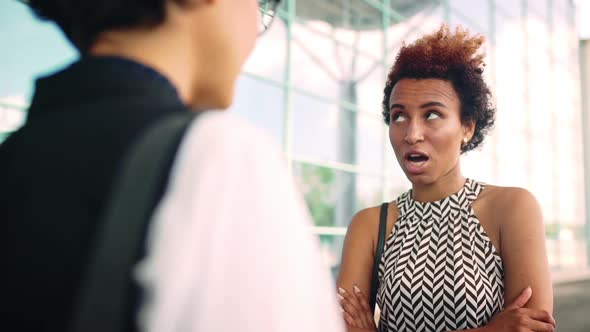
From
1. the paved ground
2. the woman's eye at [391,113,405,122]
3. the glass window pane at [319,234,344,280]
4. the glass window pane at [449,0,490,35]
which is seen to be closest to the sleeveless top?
the woman's eye at [391,113,405,122]

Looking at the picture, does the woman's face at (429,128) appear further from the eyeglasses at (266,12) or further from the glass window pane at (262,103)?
the glass window pane at (262,103)

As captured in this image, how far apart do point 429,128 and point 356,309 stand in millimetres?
683

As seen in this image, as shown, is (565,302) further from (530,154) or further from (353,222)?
(530,154)

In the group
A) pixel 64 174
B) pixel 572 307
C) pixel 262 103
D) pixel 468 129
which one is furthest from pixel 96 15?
pixel 572 307

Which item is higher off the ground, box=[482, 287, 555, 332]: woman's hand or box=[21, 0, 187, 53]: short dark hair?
box=[21, 0, 187, 53]: short dark hair

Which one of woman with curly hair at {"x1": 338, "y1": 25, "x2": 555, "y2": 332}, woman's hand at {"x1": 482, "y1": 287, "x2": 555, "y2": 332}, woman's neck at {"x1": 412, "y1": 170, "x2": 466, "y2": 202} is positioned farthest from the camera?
woman's neck at {"x1": 412, "y1": 170, "x2": 466, "y2": 202}

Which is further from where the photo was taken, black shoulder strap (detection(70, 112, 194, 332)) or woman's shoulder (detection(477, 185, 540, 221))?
woman's shoulder (detection(477, 185, 540, 221))

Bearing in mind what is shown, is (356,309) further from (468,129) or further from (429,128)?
(468,129)

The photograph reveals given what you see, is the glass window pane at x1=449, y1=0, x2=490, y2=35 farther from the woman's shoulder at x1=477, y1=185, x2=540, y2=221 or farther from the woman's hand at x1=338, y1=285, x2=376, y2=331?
the woman's hand at x1=338, y1=285, x2=376, y2=331

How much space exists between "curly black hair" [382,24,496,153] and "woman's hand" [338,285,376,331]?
75 cm

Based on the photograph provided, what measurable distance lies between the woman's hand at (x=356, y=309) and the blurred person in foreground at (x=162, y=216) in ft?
4.37

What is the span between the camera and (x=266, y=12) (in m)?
0.87

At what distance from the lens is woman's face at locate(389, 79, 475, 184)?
1905 millimetres

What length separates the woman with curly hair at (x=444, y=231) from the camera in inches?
63.1
